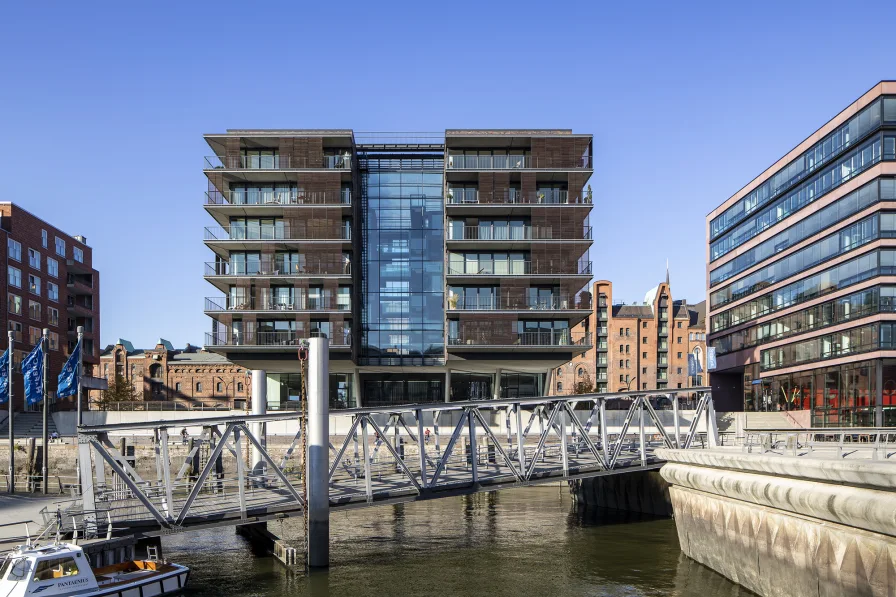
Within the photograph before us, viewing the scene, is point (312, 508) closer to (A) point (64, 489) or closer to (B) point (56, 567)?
(B) point (56, 567)

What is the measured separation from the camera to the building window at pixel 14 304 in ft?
282

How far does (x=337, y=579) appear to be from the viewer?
28219 millimetres

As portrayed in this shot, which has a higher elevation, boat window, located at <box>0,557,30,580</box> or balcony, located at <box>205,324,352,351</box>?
balcony, located at <box>205,324,352,351</box>

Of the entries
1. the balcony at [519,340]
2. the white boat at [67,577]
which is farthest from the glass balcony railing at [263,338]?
the white boat at [67,577]

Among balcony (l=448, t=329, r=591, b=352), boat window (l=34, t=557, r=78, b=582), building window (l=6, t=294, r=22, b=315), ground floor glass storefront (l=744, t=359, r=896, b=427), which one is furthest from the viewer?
building window (l=6, t=294, r=22, b=315)

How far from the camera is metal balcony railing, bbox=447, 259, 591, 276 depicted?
6544cm

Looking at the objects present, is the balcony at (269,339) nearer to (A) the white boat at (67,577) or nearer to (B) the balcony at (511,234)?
(B) the balcony at (511,234)

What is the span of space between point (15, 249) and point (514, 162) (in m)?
Answer: 52.8

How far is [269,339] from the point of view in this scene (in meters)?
65.1

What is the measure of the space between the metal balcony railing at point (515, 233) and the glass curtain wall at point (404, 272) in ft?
10.1

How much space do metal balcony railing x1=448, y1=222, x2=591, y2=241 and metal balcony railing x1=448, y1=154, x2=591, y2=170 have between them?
175 inches

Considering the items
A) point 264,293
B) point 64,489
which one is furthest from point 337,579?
point 264,293

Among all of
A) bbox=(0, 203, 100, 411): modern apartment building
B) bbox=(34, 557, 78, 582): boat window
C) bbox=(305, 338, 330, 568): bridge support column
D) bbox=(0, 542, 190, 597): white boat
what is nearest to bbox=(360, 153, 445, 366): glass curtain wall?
bbox=(0, 203, 100, 411): modern apartment building

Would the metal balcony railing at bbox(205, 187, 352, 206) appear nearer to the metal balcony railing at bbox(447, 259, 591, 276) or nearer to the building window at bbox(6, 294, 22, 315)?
the metal balcony railing at bbox(447, 259, 591, 276)
